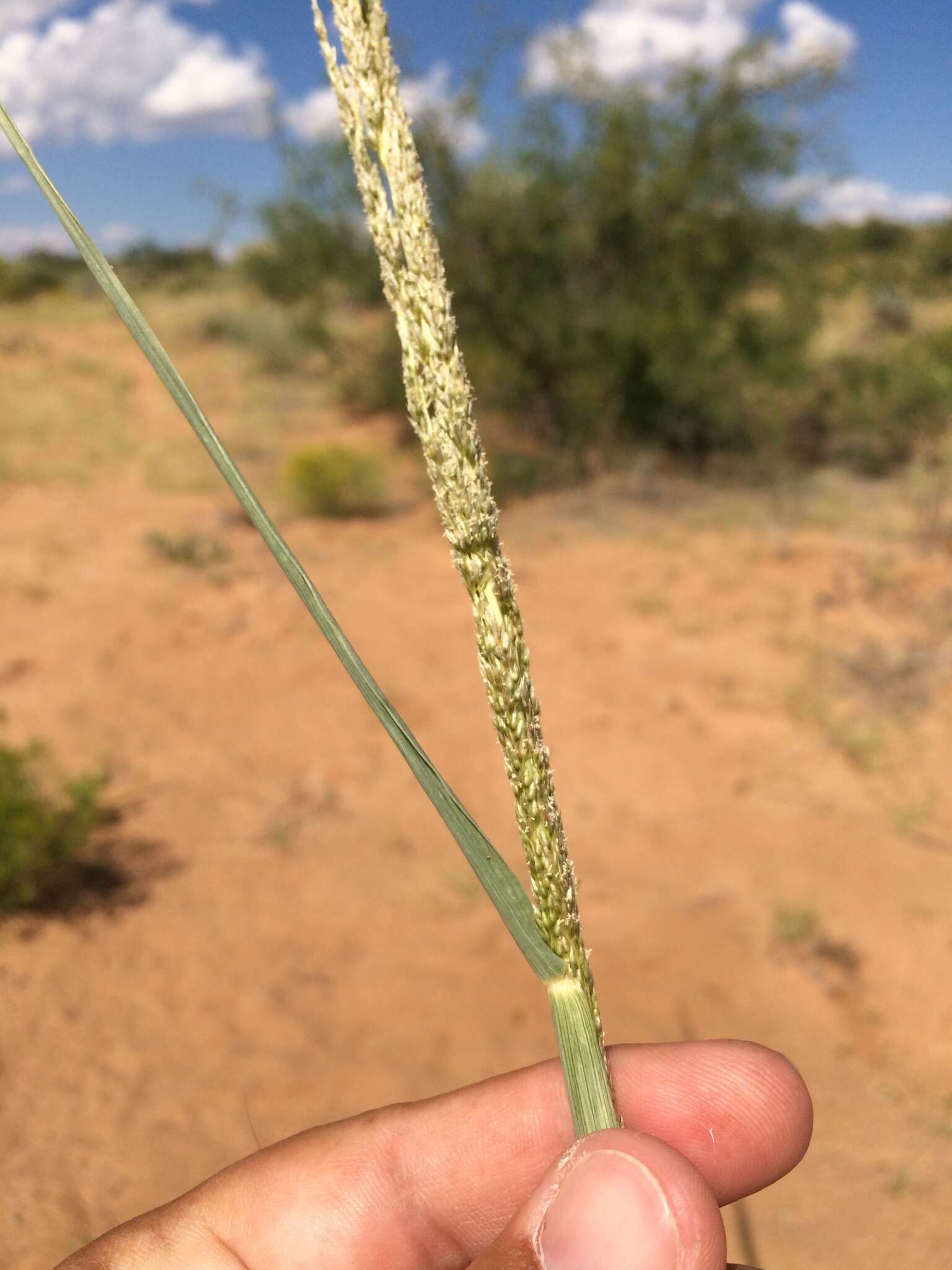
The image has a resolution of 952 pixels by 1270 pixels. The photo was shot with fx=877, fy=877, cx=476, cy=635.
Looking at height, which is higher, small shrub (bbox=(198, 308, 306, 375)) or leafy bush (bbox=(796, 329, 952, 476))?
small shrub (bbox=(198, 308, 306, 375))

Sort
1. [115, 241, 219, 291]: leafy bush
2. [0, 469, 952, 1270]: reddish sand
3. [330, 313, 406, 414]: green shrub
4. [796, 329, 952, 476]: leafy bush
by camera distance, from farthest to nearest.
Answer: [115, 241, 219, 291]: leafy bush < [330, 313, 406, 414]: green shrub < [796, 329, 952, 476]: leafy bush < [0, 469, 952, 1270]: reddish sand

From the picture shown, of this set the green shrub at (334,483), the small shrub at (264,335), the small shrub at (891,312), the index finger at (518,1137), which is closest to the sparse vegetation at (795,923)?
the index finger at (518,1137)

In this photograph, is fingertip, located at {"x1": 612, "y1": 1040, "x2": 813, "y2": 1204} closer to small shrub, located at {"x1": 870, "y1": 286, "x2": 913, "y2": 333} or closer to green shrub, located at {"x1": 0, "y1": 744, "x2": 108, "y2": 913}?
green shrub, located at {"x1": 0, "y1": 744, "x2": 108, "y2": 913}

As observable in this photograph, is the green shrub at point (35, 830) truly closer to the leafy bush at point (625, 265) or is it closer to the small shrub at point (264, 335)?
the leafy bush at point (625, 265)

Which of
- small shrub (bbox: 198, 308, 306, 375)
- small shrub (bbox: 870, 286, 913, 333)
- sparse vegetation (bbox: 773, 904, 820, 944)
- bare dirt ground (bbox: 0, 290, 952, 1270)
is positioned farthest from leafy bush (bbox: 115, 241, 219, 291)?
sparse vegetation (bbox: 773, 904, 820, 944)

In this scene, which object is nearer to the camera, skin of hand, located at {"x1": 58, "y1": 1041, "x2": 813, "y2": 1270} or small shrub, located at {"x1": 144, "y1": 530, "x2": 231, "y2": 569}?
skin of hand, located at {"x1": 58, "y1": 1041, "x2": 813, "y2": 1270}

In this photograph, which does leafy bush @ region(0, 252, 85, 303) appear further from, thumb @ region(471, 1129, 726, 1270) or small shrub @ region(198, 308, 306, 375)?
thumb @ region(471, 1129, 726, 1270)

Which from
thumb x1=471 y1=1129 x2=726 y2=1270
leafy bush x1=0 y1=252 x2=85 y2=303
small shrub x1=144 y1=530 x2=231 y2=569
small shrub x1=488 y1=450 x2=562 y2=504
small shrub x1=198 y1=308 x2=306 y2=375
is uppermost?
leafy bush x1=0 y1=252 x2=85 y2=303

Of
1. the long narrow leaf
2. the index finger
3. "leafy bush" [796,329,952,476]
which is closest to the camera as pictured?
the long narrow leaf
